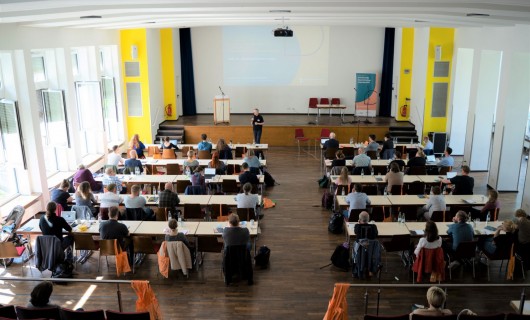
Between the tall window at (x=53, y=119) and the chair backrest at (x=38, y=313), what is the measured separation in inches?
278

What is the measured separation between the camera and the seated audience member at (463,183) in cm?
1046

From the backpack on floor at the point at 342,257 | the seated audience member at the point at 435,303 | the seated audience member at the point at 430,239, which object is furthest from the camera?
the backpack on floor at the point at 342,257

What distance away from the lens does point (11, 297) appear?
26.0 ft

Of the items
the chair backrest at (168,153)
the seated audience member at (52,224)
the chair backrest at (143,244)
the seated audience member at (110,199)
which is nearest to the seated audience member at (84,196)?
the seated audience member at (110,199)

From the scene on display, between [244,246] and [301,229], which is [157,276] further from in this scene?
[301,229]

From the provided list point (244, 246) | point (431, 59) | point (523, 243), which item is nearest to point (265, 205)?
point (244, 246)

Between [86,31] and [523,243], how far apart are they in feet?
40.5

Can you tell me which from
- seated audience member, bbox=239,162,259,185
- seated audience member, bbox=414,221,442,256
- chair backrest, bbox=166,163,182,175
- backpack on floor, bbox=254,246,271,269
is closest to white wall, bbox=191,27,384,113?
chair backrest, bbox=166,163,182,175

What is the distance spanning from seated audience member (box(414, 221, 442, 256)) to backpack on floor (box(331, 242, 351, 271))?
1293mm

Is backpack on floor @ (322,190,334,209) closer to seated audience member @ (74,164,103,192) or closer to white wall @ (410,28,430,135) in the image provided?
seated audience member @ (74,164,103,192)

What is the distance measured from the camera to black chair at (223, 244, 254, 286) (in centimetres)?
802

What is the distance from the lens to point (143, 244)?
326 inches

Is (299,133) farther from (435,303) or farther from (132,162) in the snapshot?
(435,303)

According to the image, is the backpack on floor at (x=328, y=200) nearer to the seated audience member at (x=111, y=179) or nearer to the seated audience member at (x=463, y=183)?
the seated audience member at (x=463, y=183)
